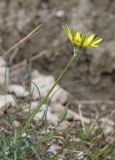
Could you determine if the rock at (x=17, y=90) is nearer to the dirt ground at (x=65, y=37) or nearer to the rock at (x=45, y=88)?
the rock at (x=45, y=88)

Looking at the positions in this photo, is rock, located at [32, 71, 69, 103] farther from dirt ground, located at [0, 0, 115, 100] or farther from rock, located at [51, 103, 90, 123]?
dirt ground, located at [0, 0, 115, 100]

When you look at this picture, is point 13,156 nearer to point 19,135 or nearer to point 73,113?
point 19,135

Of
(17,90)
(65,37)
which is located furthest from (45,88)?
(65,37)

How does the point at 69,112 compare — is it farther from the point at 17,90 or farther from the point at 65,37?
the point at 65,37

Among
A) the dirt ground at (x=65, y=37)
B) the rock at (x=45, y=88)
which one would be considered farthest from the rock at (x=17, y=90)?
the dirt ground at (x=65, y=37)

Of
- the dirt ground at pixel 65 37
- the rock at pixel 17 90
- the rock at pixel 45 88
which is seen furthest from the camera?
the dirt ground at pixel 65 37
